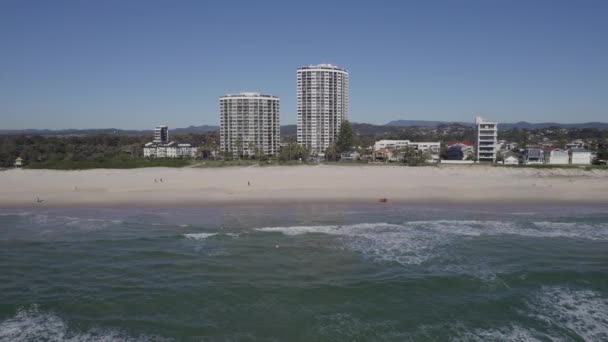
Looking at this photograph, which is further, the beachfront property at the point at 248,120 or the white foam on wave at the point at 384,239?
the beachfront property at the point at 248,120

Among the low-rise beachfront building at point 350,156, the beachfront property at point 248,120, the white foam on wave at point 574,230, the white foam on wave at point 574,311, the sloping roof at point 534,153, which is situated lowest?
the white foam on wave at point 574,311

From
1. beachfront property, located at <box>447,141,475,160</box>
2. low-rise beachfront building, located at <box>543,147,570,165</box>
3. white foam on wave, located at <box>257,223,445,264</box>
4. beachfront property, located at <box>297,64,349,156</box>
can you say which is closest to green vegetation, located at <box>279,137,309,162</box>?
beachfront property, located at <box>297,64,349,156</box>

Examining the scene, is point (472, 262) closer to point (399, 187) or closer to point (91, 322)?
point (91, 322)

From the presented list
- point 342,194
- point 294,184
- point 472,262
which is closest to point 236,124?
Result: point 294,184

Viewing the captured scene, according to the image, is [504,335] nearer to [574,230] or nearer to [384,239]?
[384,239]

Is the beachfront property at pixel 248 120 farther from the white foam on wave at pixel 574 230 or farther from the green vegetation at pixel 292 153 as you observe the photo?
the white foam on wave at pixel 574 230

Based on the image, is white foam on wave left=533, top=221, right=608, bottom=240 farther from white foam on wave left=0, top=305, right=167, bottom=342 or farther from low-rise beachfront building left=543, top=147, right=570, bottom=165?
low-rise beachfront building left=543, top=147, right=570, bottom=165

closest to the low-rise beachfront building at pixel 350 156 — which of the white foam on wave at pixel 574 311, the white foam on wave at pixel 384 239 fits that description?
the white foam on wave at pixel 384 239
